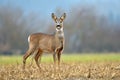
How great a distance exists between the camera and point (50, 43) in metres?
15.7

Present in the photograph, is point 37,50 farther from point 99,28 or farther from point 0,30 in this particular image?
point 99,28

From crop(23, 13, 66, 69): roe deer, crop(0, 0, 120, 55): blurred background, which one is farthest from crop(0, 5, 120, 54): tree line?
crop(23, 13, 66, 69): roe deer

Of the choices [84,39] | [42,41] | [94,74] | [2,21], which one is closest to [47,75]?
[94,74]

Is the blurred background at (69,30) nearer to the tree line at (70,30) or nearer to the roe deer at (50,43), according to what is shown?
the tree line at (70,30)

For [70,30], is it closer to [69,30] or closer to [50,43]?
[69,30]

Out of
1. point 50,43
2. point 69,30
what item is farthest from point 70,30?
point 50,43

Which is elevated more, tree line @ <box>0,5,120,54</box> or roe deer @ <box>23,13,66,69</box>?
roe deer @ <box>23,13,66,69</box>

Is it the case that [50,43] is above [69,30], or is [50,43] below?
above

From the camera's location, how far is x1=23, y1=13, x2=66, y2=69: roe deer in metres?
15.2

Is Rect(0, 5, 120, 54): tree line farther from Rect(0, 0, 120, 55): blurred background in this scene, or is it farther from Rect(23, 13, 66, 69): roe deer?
Rect(23, 13, 66, 69): roe deer

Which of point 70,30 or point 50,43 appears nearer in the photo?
point 50,43

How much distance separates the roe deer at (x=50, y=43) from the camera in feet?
49.7

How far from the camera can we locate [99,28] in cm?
7775

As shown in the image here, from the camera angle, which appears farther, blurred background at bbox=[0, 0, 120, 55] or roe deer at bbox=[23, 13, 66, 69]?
blurred background at bbox=[0, 0, 120, 55]
